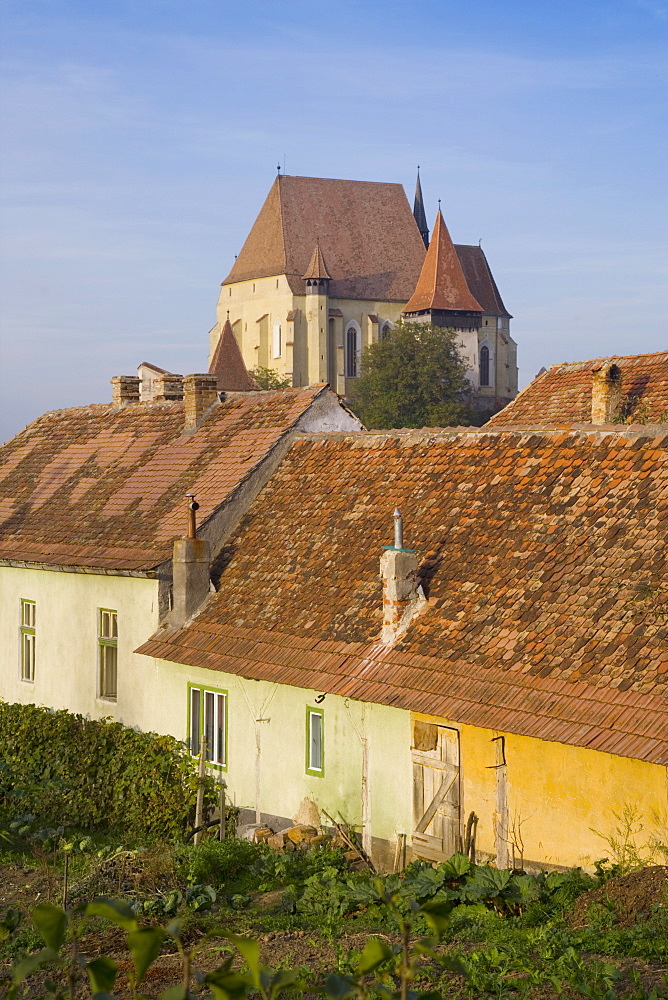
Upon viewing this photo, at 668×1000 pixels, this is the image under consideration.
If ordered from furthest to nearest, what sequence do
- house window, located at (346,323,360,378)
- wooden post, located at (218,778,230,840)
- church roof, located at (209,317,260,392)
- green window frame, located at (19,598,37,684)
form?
house window, located at (346,323,360,378)
church roof, located at (209,317,260,392)
green window frame, located at (19,598,37,684)
wooden post, located at (218,778,230,840)

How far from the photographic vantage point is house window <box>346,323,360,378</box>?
109 meters

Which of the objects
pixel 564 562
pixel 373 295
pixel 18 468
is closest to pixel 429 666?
pixel 564 562

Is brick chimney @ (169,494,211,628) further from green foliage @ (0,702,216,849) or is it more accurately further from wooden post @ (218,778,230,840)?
wooden post @ (218,778,230,840)

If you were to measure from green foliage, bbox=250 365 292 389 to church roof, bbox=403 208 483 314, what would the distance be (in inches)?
505

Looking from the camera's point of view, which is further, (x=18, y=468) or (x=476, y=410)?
(x=476, y=410)

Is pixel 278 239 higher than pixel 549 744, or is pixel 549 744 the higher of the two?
pixel 278 239

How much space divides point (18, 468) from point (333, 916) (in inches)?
670

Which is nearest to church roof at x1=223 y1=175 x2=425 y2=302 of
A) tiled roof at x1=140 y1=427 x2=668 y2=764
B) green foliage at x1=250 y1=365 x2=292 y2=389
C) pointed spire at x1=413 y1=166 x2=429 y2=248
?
green foliage at x1=250 y1=365 x2=292 y2=389

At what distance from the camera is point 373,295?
10938cm

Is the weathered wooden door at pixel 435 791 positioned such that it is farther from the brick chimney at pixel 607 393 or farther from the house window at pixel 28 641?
the house window at pixel 28 641

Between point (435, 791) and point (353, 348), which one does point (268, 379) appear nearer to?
point (353, 348)

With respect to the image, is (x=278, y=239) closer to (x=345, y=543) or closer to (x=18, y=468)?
(x=18, y=468)

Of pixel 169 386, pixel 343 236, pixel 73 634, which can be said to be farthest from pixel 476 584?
pixel 343 236

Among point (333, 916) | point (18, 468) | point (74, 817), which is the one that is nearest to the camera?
point (333, 916)
